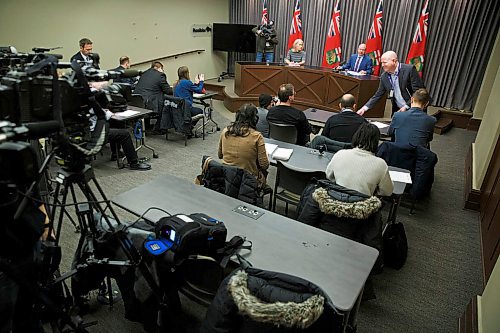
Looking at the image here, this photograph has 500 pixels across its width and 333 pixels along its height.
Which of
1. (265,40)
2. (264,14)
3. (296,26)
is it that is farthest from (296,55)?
(264,14)

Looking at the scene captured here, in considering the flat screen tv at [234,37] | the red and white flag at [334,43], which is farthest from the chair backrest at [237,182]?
the flat screen tv at [234,37]

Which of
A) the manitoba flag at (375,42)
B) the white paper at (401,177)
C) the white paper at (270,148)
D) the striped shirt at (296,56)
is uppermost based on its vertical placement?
the manitoba flag at (375,42)

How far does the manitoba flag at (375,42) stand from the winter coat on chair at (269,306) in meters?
7.10

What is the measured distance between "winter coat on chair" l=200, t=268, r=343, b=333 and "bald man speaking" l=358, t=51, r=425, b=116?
142 inches

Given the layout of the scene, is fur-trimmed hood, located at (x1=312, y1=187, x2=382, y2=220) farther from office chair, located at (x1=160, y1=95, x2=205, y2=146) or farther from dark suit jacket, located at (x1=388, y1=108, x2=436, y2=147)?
office chair, located at (x1=160, y1=95, x2=205, y2=146)

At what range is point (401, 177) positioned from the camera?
3.09m

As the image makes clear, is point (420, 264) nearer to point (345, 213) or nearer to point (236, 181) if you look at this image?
point (345, 213)

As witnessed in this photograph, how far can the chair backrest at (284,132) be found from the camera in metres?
3.93

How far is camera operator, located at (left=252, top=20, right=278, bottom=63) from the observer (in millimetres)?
8058

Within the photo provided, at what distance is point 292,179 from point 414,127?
1580 mm

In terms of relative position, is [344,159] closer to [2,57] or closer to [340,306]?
[340,306]

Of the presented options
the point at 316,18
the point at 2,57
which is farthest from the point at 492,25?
the point at 2,57

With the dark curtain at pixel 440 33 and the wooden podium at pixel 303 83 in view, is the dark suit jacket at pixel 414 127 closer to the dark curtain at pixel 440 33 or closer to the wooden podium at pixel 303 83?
the wooden podium at pixel 303 83

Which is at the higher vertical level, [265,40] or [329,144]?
[265,40]
